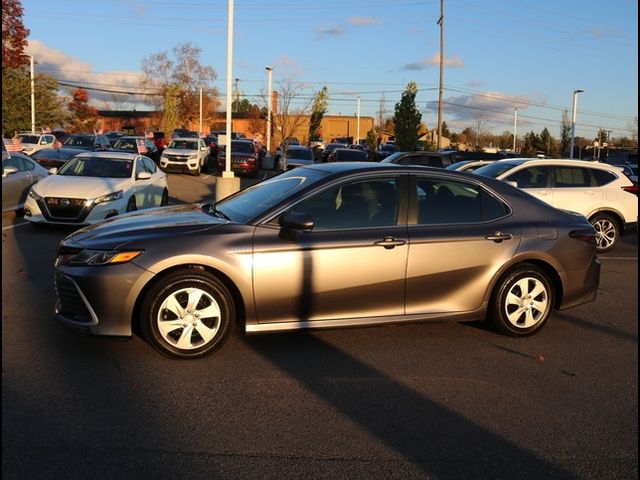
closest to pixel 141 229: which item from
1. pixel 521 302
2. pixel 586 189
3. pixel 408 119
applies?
pixel 521 302

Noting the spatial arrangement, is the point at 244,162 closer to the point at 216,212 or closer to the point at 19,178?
the point at 19,178

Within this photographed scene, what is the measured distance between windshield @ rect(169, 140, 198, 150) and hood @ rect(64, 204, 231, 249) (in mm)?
24474

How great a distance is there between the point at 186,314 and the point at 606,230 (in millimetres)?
9120

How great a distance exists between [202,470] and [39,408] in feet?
4.31

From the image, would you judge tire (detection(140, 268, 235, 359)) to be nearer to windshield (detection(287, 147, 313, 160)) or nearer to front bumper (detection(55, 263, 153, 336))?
front bumper (detection(55, 263, 153, 336))

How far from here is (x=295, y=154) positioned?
91.9 ft

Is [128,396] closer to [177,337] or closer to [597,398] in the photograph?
[177,337]

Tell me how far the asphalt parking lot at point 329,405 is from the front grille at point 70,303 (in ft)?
1.03

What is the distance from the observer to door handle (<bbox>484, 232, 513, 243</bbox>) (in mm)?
5430

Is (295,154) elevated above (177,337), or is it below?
above

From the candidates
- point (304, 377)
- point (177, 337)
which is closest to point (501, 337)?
point (304, 377)

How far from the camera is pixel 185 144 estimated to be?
29750 millimetres

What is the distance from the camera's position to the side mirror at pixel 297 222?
4.82m

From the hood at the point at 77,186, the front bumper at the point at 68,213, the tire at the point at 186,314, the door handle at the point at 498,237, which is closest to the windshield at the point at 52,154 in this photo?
the hood at the point at 77,186
